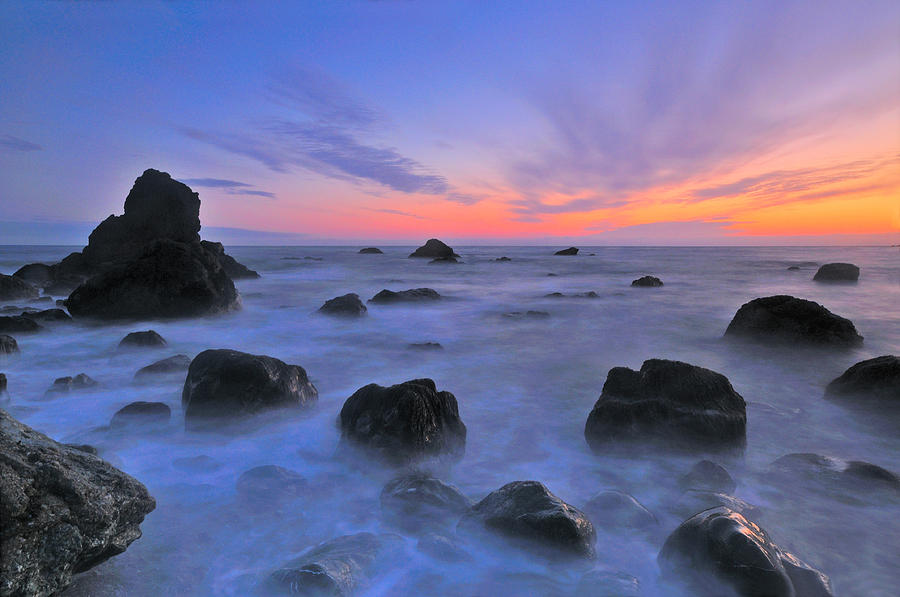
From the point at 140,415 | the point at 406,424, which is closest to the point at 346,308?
the point at 140,415

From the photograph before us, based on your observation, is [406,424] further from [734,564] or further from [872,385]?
[872,385]

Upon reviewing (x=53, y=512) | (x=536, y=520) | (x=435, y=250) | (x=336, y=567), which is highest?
(x=435, y=250)

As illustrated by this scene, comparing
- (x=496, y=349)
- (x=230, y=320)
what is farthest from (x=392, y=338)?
(x=230, y=320)

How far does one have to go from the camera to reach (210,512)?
143 inches

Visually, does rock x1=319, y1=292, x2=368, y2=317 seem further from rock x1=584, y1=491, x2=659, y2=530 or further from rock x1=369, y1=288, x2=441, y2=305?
rock x1=584, y1=491, x2=659, y2=530

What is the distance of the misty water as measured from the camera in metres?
3.01

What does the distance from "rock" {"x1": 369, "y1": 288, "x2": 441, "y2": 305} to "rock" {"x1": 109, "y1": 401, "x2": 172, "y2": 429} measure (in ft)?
32.7

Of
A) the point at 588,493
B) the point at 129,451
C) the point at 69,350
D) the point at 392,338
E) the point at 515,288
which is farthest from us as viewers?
the point at 515,288

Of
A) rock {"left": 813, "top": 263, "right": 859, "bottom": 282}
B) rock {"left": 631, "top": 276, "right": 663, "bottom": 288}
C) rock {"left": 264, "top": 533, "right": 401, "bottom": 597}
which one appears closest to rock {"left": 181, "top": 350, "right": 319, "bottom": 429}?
rock {"left": 264, "top": 533, "right": 401, "bottom": 597}

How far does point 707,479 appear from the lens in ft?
13.3

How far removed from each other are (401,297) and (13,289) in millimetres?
11391

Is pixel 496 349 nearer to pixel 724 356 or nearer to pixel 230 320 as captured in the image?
pixel 724 356

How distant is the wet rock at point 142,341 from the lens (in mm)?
8763

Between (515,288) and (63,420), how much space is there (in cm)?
1912
